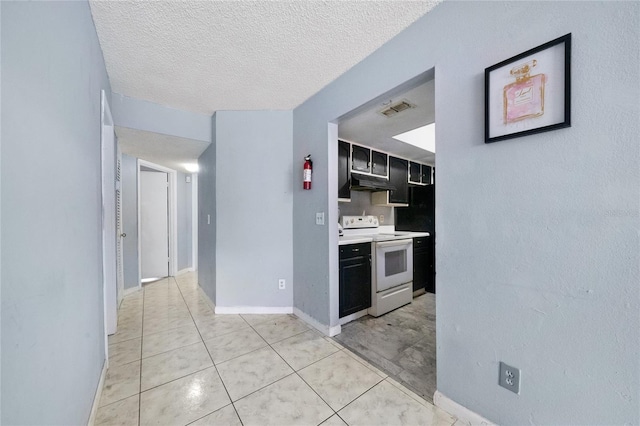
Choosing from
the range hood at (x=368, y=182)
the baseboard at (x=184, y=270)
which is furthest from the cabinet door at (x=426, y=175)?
the baseboard at (x=184, y=270)

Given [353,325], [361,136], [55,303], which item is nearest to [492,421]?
[353,325]

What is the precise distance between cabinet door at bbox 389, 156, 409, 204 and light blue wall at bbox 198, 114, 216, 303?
2.43 m

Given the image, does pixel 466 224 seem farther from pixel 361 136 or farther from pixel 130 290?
pixel 130 290

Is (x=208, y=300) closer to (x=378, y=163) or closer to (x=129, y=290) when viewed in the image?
(x=129, y=290)

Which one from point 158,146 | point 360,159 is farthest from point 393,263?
point 158,146

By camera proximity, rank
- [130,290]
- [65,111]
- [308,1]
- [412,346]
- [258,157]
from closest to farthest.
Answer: [65,111] → [308,1] → [412,346] → [258,157] → [130,290]

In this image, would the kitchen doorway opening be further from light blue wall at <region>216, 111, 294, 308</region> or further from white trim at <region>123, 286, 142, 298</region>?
white trim at <region>123, 286, 142, 298</region>

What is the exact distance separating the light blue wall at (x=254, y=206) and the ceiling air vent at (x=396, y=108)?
1063 mm

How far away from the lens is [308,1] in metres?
1.31

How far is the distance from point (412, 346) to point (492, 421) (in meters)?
0.88

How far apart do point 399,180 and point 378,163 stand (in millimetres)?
559

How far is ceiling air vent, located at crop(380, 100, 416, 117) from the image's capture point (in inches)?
82.7

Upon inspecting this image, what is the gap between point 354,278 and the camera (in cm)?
248

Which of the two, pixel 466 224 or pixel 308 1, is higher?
pixel 308 1
